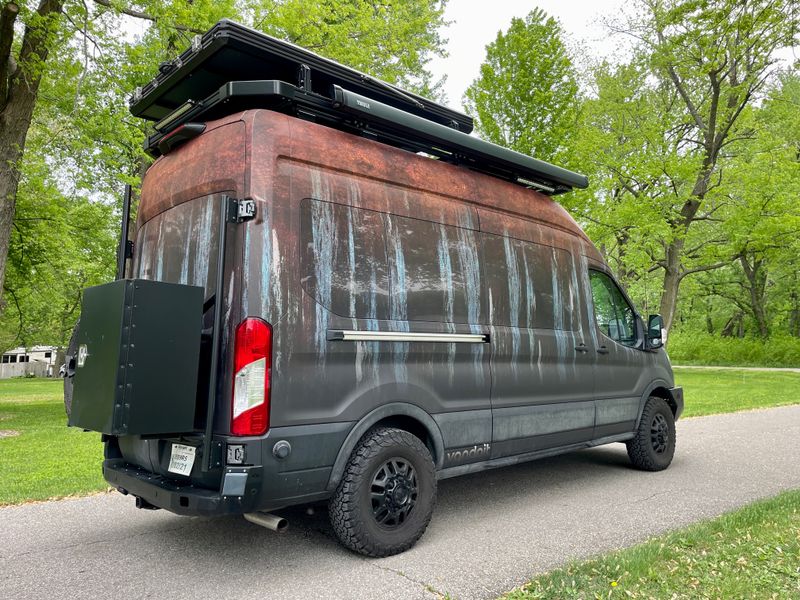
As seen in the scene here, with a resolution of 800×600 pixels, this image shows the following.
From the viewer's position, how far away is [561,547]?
385 centimetres

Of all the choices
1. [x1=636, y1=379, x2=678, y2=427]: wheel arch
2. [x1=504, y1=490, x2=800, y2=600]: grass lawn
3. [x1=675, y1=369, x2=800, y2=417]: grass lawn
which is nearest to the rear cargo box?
[x1=504, y1=490, x2=800, y2=600]: grass lawn

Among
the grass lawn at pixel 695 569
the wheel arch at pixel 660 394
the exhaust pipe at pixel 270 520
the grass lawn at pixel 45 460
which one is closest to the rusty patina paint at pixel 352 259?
the exhaust pipe at pixel 270 520

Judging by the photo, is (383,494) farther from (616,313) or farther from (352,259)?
(616,313)

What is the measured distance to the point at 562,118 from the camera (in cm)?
1244

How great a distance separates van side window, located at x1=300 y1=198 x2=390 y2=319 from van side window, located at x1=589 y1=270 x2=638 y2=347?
2.71m

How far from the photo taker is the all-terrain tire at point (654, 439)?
19.9ft

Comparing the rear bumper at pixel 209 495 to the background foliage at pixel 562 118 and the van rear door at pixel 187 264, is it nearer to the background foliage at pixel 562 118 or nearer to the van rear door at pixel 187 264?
the van rear door at pixel 187 264

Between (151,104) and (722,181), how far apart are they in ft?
70.4

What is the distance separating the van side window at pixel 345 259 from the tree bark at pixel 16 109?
27.8 ft

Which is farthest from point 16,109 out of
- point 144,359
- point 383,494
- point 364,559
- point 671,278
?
point 671,278

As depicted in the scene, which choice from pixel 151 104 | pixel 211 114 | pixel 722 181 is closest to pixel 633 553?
pixel 211 114

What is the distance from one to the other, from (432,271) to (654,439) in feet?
11.8

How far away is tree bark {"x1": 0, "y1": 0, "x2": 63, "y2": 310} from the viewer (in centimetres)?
964

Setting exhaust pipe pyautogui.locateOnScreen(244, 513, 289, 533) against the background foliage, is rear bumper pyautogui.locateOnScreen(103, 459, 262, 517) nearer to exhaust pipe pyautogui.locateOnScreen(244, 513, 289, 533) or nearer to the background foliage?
exhaust pipe pyautogui.locateOnScreen(244, 513, 289, 533)
